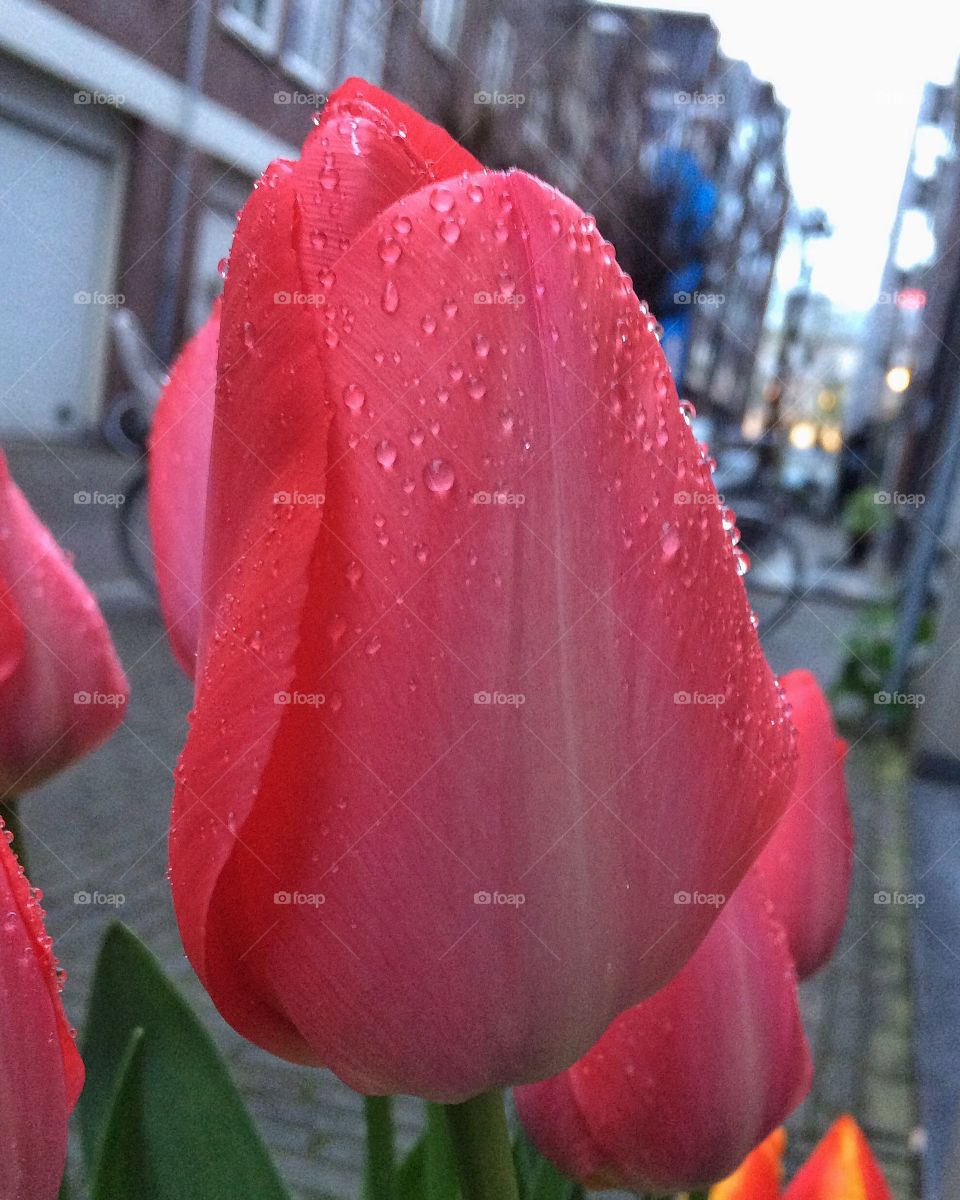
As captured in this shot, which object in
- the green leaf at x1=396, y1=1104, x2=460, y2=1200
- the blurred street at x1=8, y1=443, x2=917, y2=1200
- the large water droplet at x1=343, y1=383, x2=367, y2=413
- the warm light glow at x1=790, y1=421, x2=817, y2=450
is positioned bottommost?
the warm light glow at x1=790, y1=421, x2=817, y2=450

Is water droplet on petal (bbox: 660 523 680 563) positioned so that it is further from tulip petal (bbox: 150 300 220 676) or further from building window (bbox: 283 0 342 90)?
building window (bbox: 283 0 342 90)

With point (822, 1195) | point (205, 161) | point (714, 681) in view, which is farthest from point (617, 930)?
point (205, 161)

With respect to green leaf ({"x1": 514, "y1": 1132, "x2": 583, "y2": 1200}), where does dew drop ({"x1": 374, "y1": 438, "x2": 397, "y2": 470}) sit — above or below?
above

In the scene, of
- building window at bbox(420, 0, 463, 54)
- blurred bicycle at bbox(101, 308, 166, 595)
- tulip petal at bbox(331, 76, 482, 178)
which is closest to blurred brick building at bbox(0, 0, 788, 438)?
building window at bbox(420, 0, 463, 54)

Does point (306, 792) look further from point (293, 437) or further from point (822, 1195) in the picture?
point (822, 1195)

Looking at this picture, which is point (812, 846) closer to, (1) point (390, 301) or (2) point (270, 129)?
(1) point (390, 301)

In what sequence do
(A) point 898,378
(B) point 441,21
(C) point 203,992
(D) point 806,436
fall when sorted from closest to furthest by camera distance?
(C) point 203,992 < (B) point 441,21 < (A) point 898,378 < (D) point 806,436

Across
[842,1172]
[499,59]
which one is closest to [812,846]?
[842,1172]
